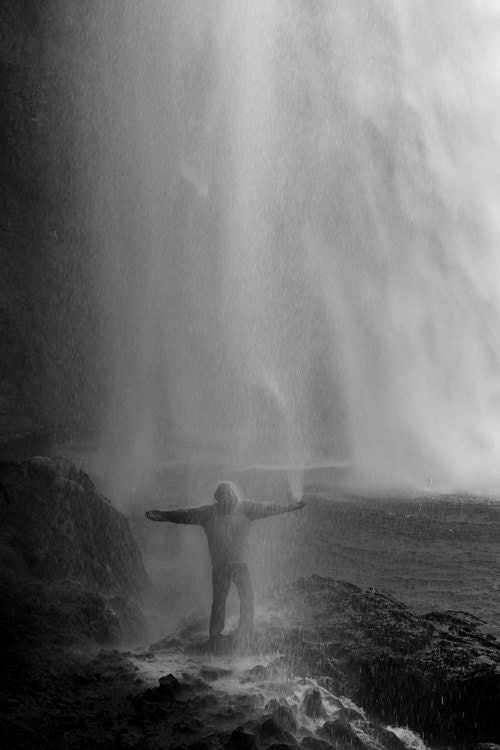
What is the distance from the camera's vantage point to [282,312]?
123ft

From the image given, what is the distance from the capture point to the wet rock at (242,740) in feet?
16.1

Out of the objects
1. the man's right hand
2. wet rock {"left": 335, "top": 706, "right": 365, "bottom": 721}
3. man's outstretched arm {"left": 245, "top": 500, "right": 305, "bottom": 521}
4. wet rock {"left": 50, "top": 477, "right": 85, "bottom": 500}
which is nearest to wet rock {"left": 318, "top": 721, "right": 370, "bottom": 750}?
wet rock {"left": 335, "top": 706, "right": 365, "bottom": 721}

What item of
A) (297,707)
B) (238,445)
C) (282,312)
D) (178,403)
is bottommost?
(297,707)

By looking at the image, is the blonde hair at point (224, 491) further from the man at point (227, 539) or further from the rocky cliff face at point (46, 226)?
the rocky cliff face at point (46, 226)

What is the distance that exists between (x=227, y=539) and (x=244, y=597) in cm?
71

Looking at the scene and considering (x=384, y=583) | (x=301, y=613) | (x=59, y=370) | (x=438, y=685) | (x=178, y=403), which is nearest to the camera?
(x=438, y=685)

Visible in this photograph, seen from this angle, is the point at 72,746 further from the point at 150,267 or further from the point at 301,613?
the point at 150,267

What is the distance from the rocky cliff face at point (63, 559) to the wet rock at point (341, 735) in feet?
9.47

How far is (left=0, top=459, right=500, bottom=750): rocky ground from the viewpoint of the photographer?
5242 millimetres

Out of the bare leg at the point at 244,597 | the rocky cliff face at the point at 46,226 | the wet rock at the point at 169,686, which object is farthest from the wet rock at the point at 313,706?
the rocky cliff face at the point at 46,226

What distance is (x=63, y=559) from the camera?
873 centimetres

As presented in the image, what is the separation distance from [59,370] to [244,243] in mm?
13084

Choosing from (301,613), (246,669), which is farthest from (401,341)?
(246,669)

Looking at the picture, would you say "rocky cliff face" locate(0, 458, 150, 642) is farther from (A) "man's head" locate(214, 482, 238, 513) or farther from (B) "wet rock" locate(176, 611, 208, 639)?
(A) "man's head" locate(214, 482, 238, 513)
